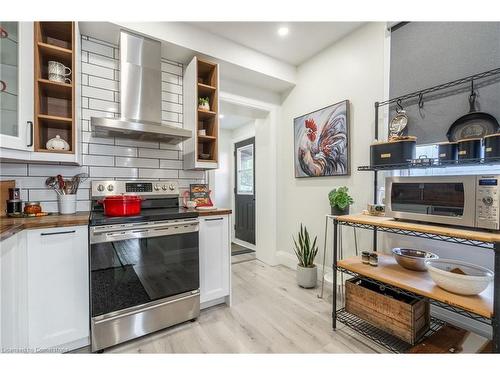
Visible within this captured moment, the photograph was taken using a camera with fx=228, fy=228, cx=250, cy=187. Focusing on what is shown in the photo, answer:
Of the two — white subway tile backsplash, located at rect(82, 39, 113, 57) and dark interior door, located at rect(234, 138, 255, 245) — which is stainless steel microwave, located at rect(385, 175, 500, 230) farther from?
dark interior door, located at rect(234, 138, 255, 245)

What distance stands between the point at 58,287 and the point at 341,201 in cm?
230

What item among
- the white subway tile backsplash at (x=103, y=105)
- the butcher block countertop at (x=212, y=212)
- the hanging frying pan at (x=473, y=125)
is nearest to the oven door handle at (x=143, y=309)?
the butcher block countertop at (x=212, y=212)

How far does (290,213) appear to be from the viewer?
320 cm

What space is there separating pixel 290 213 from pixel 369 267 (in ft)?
5.05

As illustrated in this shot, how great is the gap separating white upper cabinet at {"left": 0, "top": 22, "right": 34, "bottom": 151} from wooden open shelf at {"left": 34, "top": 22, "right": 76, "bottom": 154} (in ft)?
0.18

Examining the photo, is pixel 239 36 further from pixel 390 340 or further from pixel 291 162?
pixel 390 340

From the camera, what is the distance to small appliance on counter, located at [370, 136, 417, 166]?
167cm

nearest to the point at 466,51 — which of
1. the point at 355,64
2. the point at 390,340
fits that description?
the point at 355,64

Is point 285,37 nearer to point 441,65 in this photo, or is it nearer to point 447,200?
point 441,65

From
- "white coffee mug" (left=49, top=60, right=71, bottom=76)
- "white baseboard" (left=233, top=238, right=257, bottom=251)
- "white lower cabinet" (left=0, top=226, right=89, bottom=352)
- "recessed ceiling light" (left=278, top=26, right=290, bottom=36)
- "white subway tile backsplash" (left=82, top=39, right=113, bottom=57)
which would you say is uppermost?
"recessed ceiling light" (left=278, top=26, right=290, bottom=36)

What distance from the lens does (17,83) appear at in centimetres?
150

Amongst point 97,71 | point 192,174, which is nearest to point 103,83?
point 97,71

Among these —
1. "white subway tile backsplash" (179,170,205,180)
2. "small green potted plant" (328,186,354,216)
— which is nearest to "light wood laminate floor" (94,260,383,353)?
"small green potted plant" (328,186,354,216)

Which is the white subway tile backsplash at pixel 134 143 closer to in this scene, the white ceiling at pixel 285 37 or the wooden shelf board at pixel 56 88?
the wooden shelf board at pixel 56 88
